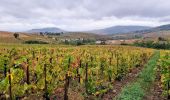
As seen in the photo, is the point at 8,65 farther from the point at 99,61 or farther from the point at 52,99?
the point at 99,61

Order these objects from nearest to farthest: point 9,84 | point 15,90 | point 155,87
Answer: point 9,84
point 15,90
point 155,87

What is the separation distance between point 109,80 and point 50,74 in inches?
229

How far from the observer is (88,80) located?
16.3 m

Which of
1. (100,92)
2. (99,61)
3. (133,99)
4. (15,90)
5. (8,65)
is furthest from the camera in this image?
(99,61)

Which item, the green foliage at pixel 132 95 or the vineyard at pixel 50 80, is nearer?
the vineyard at pixel 50 80

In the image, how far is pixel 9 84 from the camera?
34.8ft

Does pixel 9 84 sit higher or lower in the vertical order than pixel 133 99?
higher

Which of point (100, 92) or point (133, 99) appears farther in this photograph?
point (100, 92)

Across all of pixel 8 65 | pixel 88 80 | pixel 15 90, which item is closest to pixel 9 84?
pixel 15 90

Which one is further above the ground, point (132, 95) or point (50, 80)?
point (50, 80)

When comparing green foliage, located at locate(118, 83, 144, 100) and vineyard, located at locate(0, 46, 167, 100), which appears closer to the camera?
vineyard, located at locate(0, 46, 167, 100)

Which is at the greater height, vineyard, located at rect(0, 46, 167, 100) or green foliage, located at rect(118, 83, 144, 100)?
vineyard, located at rect(0, 46, 167, 100)

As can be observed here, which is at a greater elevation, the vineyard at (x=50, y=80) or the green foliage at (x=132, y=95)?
the vineyard at (x=50, y=80)

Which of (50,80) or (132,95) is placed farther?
(132,95)
